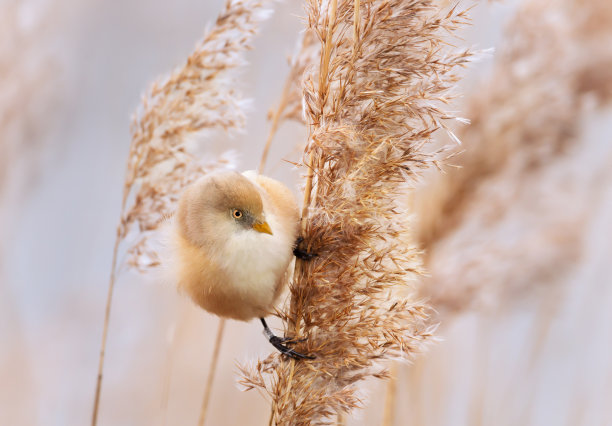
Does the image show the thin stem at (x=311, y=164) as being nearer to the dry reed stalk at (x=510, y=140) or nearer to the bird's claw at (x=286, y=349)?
the bird's claw at (x=286, y=349)

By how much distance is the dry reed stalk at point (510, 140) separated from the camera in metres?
1.97

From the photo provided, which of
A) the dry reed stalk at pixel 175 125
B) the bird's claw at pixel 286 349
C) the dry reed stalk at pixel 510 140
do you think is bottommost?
the bird's claw at pixel 286 349

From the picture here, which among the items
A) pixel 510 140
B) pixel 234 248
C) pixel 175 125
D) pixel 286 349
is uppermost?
pixel 510 140

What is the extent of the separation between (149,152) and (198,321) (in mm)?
1262

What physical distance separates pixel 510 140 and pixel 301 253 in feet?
3.53

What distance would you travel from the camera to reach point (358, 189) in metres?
1.17

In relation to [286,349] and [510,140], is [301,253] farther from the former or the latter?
[510,140]

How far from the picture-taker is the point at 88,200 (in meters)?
3.08

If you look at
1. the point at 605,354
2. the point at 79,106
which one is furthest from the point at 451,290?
the point at 79,106

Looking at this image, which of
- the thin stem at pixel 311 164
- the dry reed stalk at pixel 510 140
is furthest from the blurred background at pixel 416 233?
the thin stem at pixel 311 164

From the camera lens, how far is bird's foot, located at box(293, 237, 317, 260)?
1225 millimetres

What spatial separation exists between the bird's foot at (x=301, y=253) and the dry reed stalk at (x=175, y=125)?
1.36ft

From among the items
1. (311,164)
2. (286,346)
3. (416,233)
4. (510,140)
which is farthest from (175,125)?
(510,140)

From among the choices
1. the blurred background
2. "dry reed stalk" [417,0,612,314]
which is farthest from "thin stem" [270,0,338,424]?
"dry reed stalk" [417,0,612,314]
